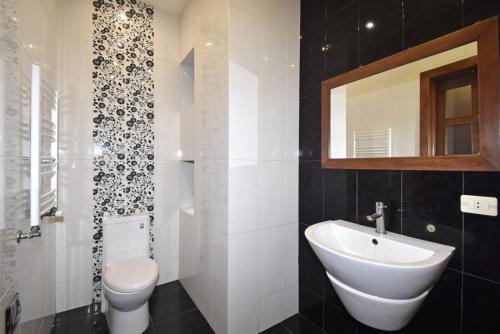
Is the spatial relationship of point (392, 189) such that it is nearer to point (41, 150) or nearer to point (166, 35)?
point (41, 150)

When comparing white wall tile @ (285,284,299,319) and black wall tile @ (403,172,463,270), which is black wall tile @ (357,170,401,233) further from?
white wall tile @ (285,284,299,319)

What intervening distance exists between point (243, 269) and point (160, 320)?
35.5 inches

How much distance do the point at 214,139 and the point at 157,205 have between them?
43.5 inches

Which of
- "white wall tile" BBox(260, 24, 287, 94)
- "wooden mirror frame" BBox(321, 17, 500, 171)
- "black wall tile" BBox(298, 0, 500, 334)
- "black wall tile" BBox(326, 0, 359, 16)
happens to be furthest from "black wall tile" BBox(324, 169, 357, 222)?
"black wall tile" BBox(326, 0, 359, 16)

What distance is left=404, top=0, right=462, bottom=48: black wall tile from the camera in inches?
40.3

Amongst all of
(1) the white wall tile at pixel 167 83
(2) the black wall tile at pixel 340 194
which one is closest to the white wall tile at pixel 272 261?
(2) the black wall tile at pixel 340 194

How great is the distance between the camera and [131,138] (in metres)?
2.15

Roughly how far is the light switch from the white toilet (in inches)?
72.5

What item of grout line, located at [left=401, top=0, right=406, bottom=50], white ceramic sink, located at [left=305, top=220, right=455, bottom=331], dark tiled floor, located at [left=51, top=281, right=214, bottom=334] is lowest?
dark tiled floor, located at [left=51, top=281, right=214, bottom=334]

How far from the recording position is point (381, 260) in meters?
1.04


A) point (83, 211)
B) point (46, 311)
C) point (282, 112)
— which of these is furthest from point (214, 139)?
point (46, 311)

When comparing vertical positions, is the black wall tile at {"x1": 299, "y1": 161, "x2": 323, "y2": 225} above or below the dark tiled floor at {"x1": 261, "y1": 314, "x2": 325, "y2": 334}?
above

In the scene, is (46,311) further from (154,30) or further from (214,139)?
(154,30)

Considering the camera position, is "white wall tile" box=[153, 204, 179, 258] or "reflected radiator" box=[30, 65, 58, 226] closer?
"reflected radiator" box=[30, 65, 58, 226]
